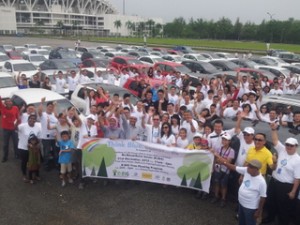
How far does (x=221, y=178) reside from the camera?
6.41m

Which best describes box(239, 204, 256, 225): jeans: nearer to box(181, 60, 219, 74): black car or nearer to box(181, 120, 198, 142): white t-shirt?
box(181, 120, 198, 142): white t-shirt

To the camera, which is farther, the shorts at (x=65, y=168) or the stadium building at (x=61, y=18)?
the stadium building at (x=61, y=18)

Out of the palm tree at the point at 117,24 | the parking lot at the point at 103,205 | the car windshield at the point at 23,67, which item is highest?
the palm tree at the point at 117,24

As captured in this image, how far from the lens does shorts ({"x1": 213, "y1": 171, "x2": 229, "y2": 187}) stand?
6.34 meters

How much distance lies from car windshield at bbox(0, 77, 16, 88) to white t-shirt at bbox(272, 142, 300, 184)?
11312 millimetres

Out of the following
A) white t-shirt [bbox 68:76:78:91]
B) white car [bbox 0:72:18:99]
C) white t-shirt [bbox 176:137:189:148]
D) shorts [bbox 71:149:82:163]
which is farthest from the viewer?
white t-shirt [bbox 68:76:78:91]

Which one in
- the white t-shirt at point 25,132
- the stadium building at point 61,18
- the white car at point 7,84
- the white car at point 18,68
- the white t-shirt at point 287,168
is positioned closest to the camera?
the white t-shirt at point 287,168

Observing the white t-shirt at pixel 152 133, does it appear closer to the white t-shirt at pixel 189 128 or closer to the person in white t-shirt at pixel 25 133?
the white t-shirt at pixel 189 128

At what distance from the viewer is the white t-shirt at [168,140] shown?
272 inches

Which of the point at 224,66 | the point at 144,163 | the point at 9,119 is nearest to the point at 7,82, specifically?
the point at 9,119

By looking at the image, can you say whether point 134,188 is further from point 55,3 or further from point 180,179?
point 55,3

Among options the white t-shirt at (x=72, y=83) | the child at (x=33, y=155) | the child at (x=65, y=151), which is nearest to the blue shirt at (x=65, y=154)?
the child at (x=65, y=151)

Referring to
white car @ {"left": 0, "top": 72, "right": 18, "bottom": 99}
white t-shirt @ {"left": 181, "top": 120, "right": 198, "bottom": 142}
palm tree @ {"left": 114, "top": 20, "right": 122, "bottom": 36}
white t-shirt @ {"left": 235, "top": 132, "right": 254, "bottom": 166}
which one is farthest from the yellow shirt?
palm tree @ {"left": 114, "top": 20, "right": 122, "bottom": 36}

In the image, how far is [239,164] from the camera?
607 centimetres
